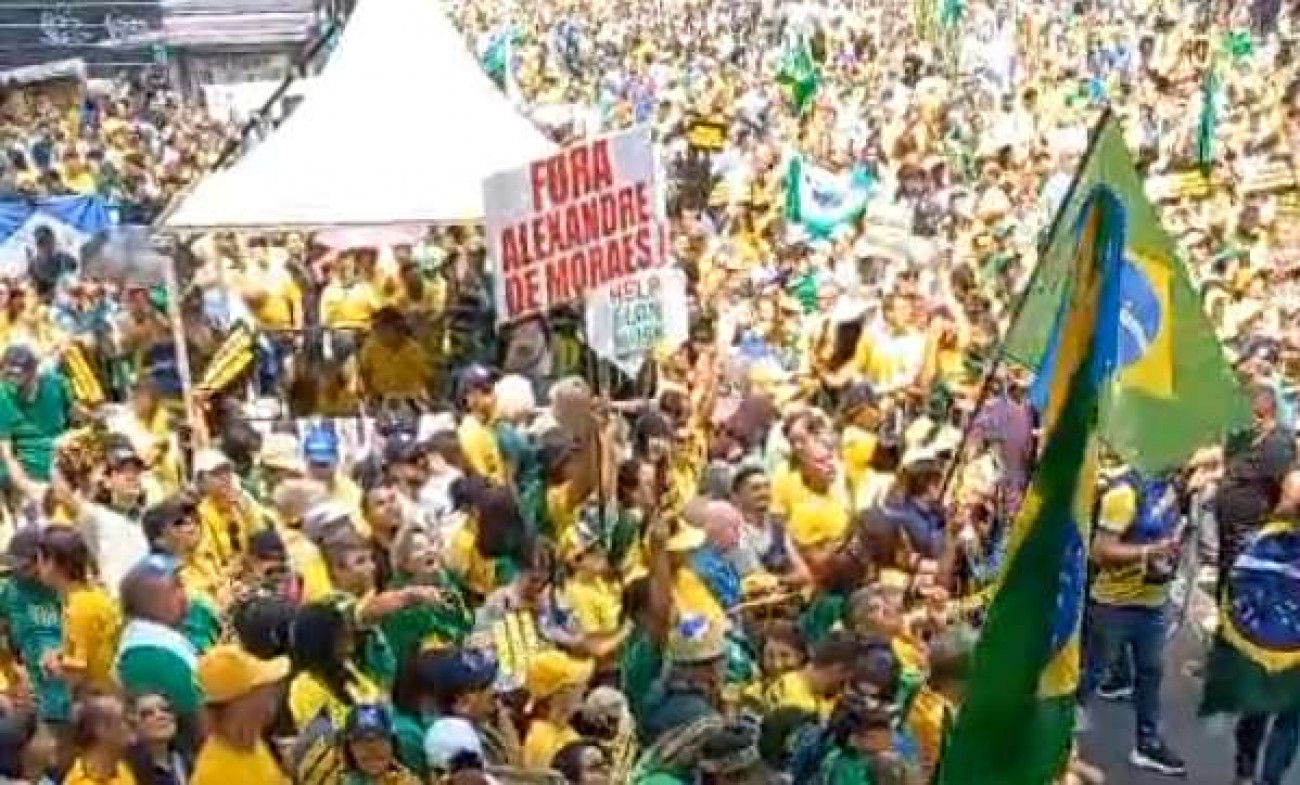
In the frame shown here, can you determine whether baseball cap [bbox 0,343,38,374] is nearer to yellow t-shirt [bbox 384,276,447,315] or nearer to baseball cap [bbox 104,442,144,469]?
baseball cap [bbox 104,442,144,469]

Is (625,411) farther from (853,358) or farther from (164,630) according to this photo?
(164,630)

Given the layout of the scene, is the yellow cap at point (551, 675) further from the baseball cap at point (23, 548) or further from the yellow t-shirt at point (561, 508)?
the baseball cap at point (23, 548)

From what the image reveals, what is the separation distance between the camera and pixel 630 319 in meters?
9.41

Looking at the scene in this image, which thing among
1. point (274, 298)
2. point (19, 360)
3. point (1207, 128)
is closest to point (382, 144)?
point (274, 298)

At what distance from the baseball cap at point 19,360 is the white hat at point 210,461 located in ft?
6.02

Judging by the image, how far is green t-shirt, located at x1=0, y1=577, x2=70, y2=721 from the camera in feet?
21.3

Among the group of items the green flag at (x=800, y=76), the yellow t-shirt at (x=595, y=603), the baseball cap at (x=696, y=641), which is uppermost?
the yellow t-shirt at (x=595, y=603)

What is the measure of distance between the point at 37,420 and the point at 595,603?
407cm

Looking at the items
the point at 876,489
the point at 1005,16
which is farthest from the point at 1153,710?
the point at 1005,16

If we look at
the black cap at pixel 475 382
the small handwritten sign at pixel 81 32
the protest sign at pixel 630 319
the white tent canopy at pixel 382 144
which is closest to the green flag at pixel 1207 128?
the white tent canopy at pixel 382 144

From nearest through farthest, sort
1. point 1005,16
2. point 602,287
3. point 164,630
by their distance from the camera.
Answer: point 164,630 < point 602,287 < point 1005,16

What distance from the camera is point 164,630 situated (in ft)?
19.4

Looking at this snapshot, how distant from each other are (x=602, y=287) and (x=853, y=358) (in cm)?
176

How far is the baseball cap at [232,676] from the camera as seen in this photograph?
5234 mm
